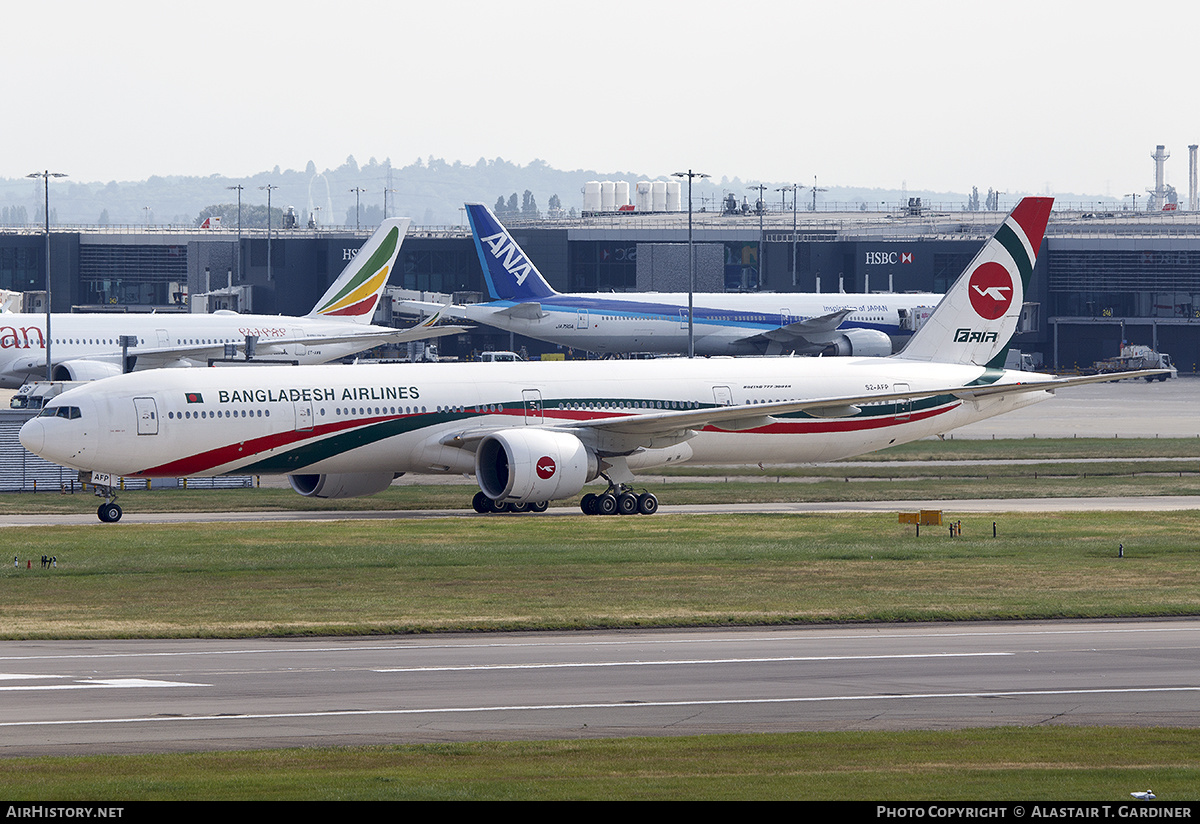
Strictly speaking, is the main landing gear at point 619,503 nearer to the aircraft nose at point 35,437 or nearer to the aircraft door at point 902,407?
the aircraft door at point 902,407

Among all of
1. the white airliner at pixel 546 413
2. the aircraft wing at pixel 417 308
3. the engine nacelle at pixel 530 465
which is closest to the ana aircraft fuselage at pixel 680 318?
the aircraft wing at pixel 417 308

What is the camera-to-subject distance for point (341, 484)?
49938mm

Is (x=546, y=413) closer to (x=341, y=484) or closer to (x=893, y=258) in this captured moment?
(x=341, y=484)

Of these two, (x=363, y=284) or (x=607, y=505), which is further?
(x=363, y=284)

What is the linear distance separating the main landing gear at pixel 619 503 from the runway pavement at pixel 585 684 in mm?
19520

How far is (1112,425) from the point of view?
80812mm

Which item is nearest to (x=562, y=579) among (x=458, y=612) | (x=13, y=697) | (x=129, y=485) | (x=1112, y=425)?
(x=458, y=612)

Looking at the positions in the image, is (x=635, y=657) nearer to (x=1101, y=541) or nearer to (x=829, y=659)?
(x=829, y=659)

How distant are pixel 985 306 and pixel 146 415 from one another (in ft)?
90.6

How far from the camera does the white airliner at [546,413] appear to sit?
4556 cm

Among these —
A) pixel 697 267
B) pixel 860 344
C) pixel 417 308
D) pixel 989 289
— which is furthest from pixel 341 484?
pixel 697 267

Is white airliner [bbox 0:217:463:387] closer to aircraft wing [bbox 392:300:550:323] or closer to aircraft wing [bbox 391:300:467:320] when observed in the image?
aircraft wing [bbox 392:300:550:323]

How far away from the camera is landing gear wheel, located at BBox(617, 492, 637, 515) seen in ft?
160

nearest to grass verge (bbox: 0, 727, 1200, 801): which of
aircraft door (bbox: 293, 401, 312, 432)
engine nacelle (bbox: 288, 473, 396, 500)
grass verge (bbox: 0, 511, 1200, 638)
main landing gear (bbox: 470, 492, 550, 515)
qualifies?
grass verge (bbox: 0, 511, 1200, 638)
